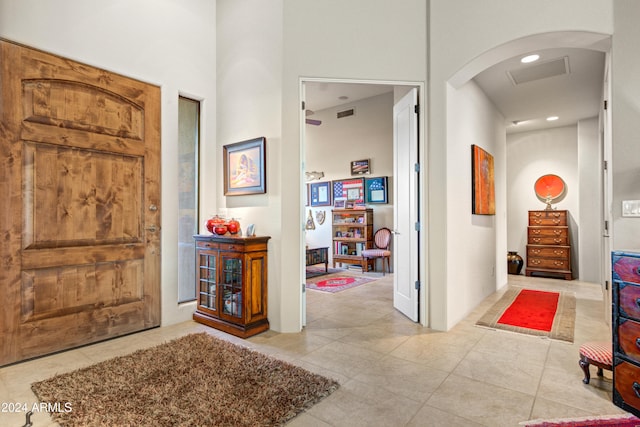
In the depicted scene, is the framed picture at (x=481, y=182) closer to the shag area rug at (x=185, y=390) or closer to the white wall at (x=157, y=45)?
the shag area rug at (x=185, y=390)

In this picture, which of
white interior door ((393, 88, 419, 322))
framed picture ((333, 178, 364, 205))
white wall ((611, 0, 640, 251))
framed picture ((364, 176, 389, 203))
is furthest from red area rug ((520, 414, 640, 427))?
framed picture ((333, 178, 364, 205))

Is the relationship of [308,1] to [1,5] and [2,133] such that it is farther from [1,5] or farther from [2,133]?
[2,133]

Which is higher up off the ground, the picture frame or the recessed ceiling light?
the recessed ceiling light

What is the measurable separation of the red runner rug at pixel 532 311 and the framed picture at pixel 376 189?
10.2 feet

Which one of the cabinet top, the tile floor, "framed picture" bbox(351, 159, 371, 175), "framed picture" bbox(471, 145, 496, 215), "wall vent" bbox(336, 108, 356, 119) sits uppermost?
"wall vent" bbox(336, 108, 356, 119)

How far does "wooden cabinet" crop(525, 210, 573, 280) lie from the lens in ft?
20.5

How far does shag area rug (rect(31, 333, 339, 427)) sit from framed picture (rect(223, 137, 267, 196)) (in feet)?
5.56

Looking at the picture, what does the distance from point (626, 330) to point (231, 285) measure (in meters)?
3.11

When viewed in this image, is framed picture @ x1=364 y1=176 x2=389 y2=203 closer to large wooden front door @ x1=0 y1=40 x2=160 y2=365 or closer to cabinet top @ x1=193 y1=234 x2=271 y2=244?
cabinet top @ x1=193 y1=234 x2=271 y2=244

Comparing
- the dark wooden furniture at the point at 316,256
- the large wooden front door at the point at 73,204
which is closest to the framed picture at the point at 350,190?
the dark wooden furniture at the point at 316,256

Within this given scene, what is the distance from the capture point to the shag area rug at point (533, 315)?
346 centimetres

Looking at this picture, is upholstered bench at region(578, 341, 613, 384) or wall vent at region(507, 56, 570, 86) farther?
wall vent at region(507, 56, 570, 86)

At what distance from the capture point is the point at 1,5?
2.64 meters

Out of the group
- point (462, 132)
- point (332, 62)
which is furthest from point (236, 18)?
point (462, 132)
